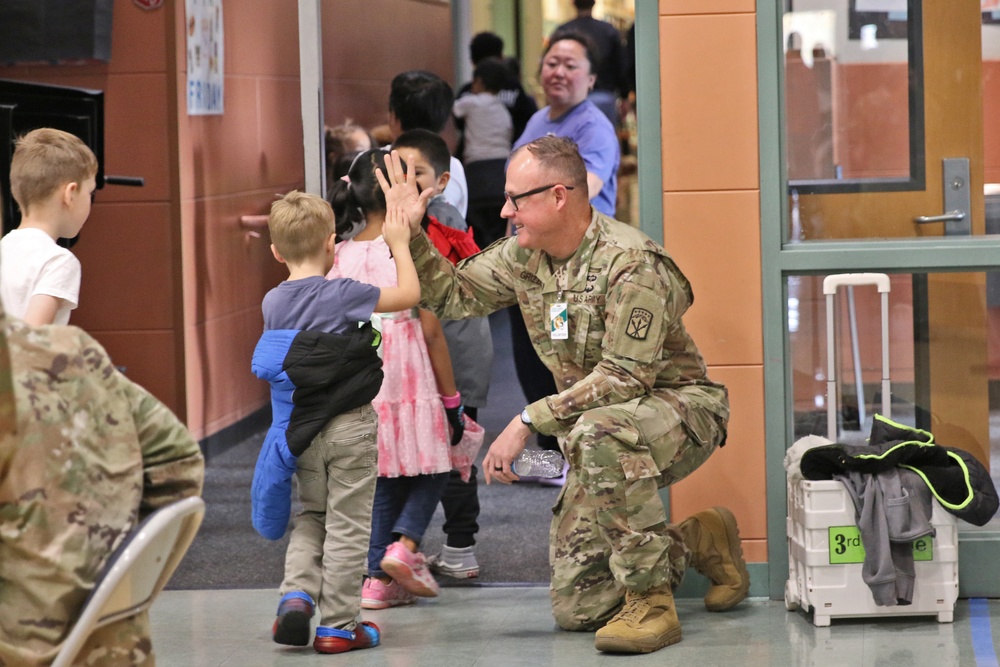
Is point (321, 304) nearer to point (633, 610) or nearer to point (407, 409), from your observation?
point (407, 409)

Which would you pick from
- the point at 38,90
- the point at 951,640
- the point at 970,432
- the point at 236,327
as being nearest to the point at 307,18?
the point at 38,90

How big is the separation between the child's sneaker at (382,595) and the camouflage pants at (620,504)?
0.53 meters

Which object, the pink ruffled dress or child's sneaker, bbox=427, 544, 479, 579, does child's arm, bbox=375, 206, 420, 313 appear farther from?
child's sneaker, bbox=427, 544, 479, 579

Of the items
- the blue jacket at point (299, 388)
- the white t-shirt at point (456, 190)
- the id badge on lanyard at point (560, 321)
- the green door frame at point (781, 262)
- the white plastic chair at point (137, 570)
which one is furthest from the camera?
the white t-shirt at point (456, 190)

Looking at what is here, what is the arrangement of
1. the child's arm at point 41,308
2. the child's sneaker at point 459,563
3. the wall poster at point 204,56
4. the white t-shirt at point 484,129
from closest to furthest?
the child's arm at point 41,308
the child's sneaker at point 459,563
the wall poster at point 204,56
the white t-shirt at point 484,129

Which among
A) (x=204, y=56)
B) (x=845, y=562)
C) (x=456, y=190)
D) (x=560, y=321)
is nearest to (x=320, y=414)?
(x=560, y=321)

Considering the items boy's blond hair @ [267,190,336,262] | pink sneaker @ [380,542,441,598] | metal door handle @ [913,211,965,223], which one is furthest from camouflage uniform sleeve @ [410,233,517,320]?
metal door handle @ [913,211,965,223]

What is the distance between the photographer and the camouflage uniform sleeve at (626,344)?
3318 mm

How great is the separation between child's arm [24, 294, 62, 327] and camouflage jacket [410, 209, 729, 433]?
3.25 feet

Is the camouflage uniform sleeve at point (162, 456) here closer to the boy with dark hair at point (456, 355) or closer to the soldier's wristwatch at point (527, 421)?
the soldier's wristwatch at point (527, 421)

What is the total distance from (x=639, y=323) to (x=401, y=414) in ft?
2.81

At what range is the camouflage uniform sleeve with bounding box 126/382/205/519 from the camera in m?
1.96

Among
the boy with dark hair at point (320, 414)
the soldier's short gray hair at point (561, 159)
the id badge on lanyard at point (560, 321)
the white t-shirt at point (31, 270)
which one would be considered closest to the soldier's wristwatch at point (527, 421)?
the id badge on lanyard at point (560, 321)

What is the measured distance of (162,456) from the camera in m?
1.98
